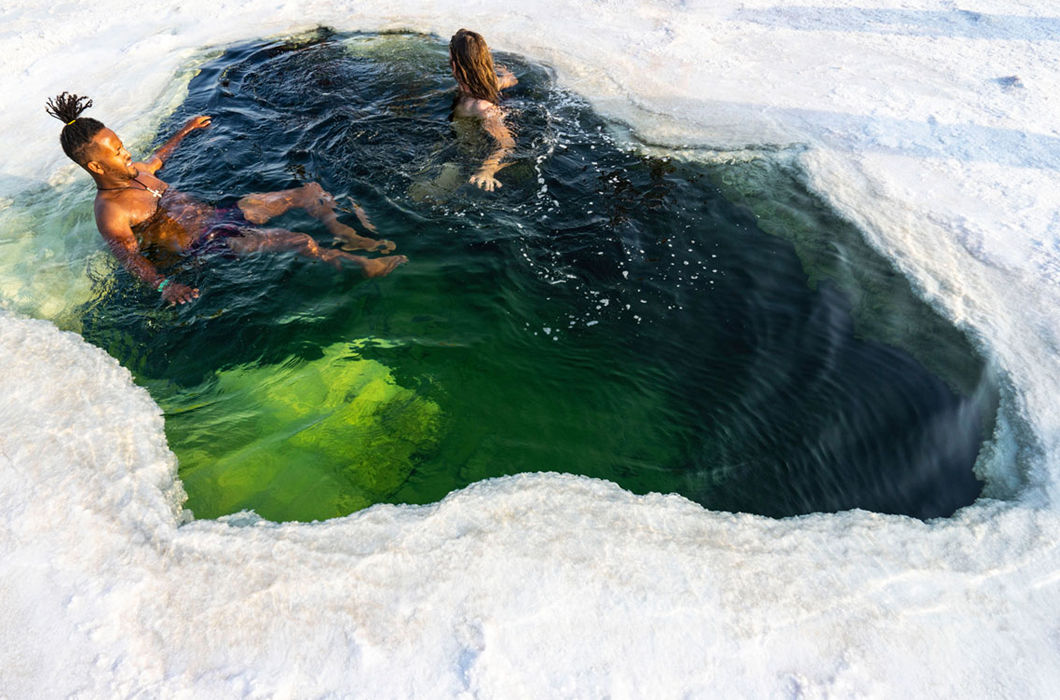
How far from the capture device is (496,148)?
16.0 ft

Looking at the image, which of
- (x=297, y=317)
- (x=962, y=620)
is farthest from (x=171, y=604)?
(x=962, y=620)

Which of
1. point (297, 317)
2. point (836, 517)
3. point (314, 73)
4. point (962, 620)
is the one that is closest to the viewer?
point (962, 620)

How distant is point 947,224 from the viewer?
3.97m

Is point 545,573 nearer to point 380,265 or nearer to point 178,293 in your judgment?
point 380,265

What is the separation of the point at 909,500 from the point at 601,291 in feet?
6.41

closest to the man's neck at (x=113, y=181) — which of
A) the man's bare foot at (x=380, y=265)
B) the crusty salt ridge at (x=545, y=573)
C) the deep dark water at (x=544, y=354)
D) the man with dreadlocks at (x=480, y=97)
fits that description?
the deep dark water at (x=544, y=354)

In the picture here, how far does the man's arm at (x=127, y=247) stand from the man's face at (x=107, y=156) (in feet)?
0.81

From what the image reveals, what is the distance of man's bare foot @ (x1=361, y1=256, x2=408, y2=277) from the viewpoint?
4.11 meters

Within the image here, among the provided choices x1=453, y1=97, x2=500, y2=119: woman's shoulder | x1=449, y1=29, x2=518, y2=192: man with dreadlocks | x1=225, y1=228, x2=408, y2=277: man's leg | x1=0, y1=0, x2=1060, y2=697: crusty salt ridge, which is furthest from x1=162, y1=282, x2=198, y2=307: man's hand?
x1=453, y1=97, x2=500, y2=119: woman's shoulder

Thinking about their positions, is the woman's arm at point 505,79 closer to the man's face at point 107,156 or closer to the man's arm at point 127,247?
the man's face at point 107,156

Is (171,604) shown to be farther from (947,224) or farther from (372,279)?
(947,224)

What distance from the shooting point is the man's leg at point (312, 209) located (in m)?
4.36

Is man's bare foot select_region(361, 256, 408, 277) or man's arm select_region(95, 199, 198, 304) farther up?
man's arm select_region(95, 199, 198, 304)

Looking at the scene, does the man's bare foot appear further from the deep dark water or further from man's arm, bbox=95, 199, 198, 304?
man's arm, bbox=95, 199, 198, 304
